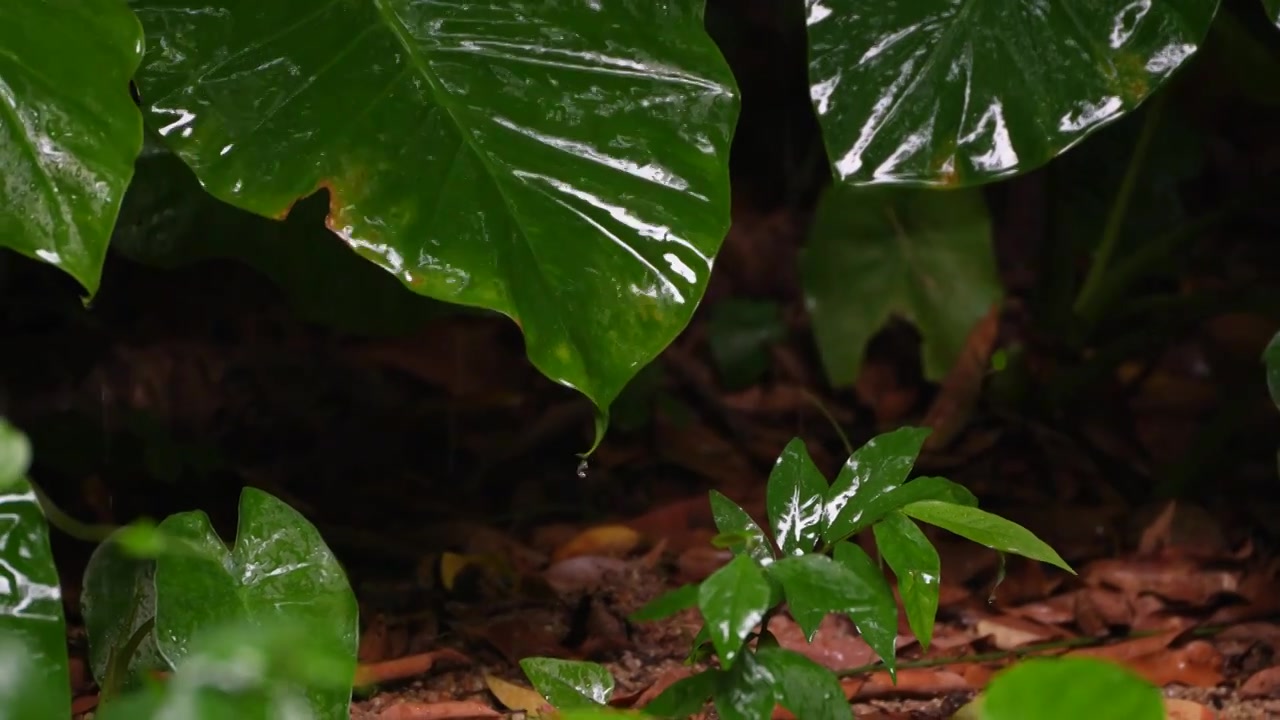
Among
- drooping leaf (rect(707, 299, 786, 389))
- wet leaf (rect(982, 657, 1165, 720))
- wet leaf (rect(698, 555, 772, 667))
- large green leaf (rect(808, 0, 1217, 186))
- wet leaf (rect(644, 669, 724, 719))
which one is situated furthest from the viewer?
drooping leaf (rect(707, 299, 786, 389))

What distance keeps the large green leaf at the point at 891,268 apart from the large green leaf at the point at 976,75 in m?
0.79

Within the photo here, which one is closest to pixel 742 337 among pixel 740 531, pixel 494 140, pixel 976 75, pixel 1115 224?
pixel 1115 224

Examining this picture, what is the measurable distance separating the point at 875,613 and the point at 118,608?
598 mm

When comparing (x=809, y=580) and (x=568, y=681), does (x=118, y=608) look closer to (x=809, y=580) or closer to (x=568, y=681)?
(x=568, y=681)

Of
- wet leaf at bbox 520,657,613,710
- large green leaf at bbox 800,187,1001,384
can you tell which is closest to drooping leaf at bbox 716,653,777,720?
wet leaf at bbox 520,657,613,710

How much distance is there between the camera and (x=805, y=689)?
79 cm

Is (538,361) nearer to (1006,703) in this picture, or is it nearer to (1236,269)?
(1006,703)

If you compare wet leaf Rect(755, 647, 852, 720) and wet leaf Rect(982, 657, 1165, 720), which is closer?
wet leaf Rect(982, 657, 1165, 720)

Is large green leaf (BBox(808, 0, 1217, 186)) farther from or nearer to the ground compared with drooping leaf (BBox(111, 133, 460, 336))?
farther from the ground

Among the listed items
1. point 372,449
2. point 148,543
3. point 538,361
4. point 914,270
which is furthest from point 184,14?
point 914,270

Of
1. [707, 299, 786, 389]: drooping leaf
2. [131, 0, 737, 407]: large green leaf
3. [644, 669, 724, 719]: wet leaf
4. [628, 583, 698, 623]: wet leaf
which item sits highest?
[131, 0, 737, 407]: large green leaf

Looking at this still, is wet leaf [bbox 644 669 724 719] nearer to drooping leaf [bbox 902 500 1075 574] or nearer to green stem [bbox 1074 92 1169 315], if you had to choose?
drooping leaf [bbox 902 500 1075 574]

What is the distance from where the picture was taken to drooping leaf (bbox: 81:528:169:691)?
94 centimetres

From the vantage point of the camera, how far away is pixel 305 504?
1.82 m
